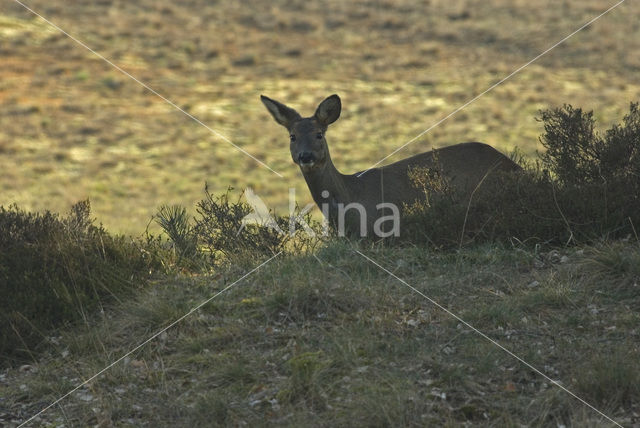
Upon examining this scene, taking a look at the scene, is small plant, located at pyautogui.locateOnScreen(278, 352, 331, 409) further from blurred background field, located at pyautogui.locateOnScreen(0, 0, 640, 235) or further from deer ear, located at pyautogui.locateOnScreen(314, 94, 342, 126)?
blurred background field, located at pyautogui.locateOnScreen(0, 0, 640, 235)

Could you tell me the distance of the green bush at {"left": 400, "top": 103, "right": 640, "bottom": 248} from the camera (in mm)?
9438

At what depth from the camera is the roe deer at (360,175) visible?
1078 cm

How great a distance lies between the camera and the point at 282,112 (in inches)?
439

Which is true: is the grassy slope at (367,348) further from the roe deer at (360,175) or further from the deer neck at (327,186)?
the deer neck at (327,186)

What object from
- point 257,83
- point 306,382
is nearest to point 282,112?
point 306,382

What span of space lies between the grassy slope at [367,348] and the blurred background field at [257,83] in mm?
12764

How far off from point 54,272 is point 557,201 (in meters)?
4.83

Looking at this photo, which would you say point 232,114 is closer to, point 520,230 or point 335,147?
point 335,147

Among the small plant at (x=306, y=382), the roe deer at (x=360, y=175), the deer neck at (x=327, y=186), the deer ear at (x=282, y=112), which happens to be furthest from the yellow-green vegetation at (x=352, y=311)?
the deer ear at (x=282, y=112)

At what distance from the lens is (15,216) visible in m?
10.1

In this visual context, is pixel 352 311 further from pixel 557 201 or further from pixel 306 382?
pixel 557 201

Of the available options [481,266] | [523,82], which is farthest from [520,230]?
[523,82]

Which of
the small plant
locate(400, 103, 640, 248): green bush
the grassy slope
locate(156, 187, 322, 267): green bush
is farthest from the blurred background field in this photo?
the small plant

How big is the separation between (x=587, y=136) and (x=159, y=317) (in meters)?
5.16
